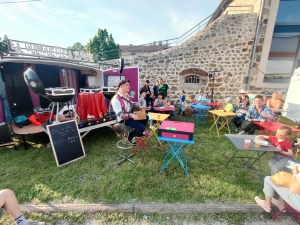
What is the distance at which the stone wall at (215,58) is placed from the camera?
7.78m

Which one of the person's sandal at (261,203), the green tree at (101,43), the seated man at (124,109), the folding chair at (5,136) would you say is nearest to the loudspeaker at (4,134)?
the folding chair at (5,136)

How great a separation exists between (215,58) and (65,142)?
8.39 meters

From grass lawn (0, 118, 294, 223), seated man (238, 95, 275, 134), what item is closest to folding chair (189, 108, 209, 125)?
seated man (238, 95, 275, 134)

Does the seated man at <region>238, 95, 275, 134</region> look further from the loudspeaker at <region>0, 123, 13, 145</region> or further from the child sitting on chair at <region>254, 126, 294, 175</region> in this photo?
the loudspeaker at <region>0, 123, 13, 145</region>

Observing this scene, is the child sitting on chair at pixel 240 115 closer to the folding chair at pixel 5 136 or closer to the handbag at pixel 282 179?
the handbag at pixel 282 179

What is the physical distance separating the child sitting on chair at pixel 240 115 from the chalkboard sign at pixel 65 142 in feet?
15.1

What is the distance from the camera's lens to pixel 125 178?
8.60 ft

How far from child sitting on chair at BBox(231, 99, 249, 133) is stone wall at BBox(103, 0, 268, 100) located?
371 cm

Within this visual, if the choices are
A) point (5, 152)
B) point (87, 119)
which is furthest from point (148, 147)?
point (5, 152)

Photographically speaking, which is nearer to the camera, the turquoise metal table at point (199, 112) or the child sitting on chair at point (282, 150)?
the child sitting on chair at point (282, 150)

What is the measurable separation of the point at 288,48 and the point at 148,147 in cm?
930

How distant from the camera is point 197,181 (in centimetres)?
254

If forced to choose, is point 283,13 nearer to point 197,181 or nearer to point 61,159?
point 197,181

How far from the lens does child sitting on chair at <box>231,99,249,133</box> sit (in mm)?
4630
